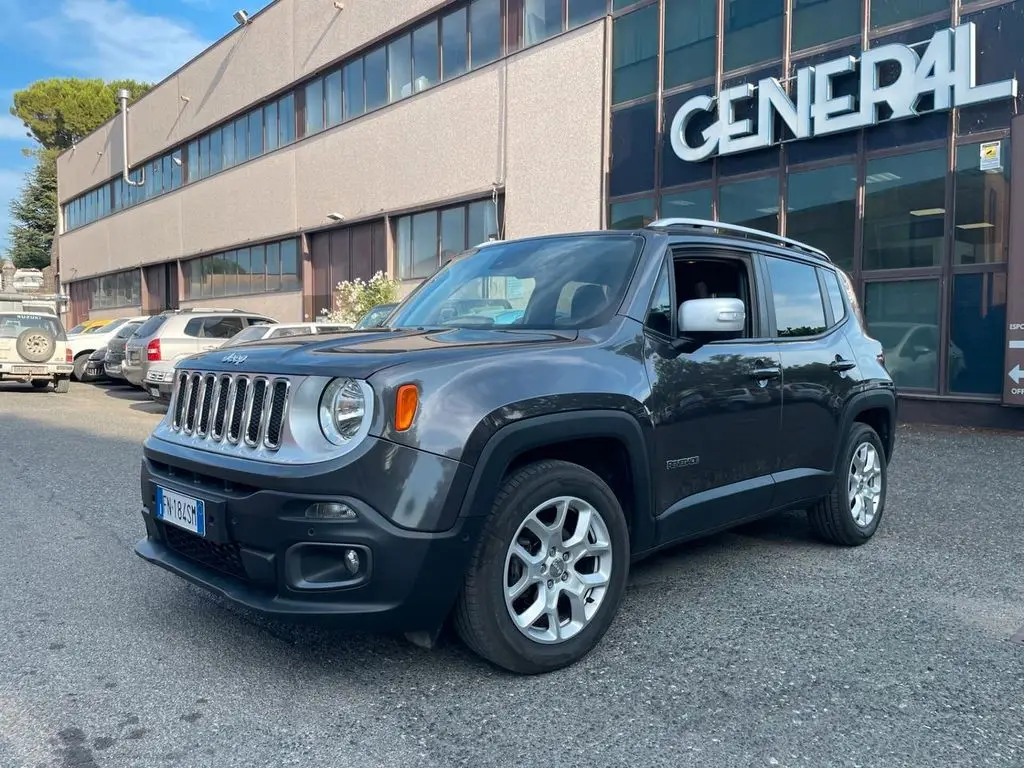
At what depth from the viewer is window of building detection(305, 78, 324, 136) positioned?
22.7 metres

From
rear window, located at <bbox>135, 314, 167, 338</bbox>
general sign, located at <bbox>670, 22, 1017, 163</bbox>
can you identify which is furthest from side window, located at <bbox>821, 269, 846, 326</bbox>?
rear window, located at <bbox>135, 314, 167, 338</bbox>

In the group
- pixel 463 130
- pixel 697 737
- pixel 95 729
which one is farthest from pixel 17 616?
pixel 463 130

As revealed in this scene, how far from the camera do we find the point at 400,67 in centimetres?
1989

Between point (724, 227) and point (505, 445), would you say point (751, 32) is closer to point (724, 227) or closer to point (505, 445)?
point (724, 227)

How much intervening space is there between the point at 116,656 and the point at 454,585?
5.14 ft

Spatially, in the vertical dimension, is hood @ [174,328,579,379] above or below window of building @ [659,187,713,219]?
below

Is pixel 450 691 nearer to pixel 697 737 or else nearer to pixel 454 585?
pixel 454 585

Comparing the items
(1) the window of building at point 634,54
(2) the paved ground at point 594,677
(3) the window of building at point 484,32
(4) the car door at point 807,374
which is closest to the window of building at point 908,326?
(1) the window of building at point 634,54

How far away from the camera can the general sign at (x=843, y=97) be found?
10.6m

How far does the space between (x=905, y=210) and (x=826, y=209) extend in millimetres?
1140

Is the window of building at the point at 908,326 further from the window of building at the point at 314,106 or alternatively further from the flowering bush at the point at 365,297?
the window of building at the point at 314,106

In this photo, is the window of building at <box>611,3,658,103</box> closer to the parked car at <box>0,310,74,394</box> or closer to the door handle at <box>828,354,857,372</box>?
the door handle at <box>828,354,857,372</box>

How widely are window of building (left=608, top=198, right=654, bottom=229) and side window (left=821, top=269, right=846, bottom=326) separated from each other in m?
9.36

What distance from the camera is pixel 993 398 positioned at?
34.9 feet
